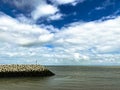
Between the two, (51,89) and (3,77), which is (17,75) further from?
(51,89)

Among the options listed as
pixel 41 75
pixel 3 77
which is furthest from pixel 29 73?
pixel 3 77

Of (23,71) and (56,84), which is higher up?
(23,71)

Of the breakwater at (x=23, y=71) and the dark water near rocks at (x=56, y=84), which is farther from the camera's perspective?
the breakwater at (x=23, y=71)

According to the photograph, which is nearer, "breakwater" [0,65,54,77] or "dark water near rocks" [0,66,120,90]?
"dark water near rocks" [0,66,120,90]

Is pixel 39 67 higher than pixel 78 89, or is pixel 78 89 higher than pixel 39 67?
pixel 39 67

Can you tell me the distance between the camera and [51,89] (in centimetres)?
4512

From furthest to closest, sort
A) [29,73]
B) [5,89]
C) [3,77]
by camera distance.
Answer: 1. [29,73]
2. [3,77]
3. [5,89]

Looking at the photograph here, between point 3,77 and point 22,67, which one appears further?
point 22,67

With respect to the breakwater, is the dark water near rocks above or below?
below

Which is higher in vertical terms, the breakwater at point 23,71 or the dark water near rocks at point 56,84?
the breakwater at point 23,71

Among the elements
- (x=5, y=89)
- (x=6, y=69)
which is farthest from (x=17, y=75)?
(x=5, y=89)

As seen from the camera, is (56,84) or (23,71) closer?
(56,84)

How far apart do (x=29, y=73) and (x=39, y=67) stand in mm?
4918

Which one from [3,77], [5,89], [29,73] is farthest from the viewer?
[29,73]
